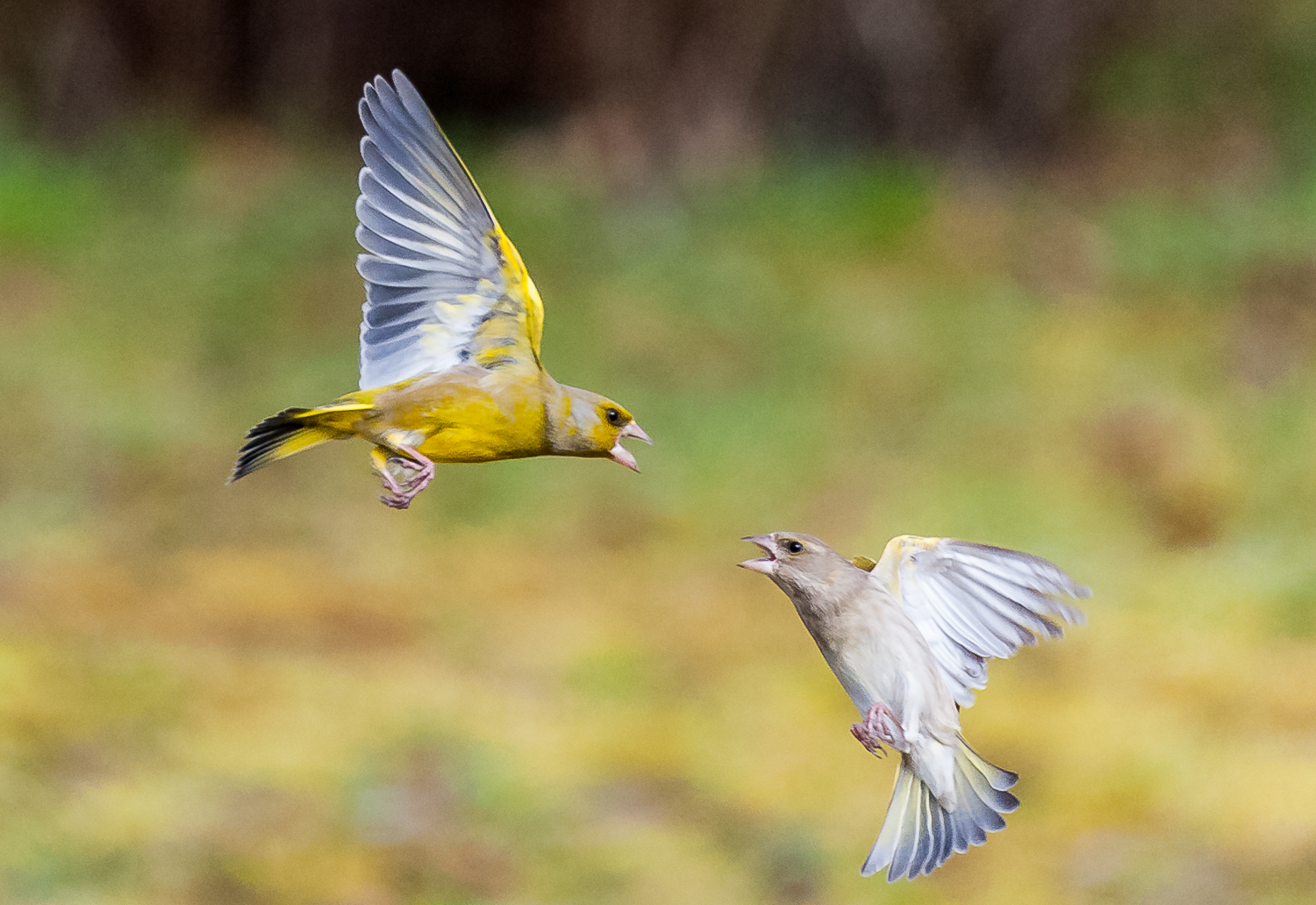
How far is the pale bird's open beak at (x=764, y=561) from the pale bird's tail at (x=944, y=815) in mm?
347

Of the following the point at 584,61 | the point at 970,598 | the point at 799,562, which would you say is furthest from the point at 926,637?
the point at 584,61

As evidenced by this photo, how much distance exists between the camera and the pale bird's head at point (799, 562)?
2.13 m

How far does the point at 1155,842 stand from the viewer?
11531mm

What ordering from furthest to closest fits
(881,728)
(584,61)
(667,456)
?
(584,61)
(667,456)
(881,728)

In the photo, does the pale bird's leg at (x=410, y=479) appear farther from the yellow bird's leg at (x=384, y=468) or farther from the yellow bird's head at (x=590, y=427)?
the yellow bird's head at (x=590, y=427)

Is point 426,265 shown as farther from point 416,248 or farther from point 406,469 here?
point 406,469

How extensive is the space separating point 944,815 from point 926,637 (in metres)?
0.26

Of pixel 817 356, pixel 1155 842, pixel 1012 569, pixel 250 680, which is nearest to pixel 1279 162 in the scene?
pixel 817 356

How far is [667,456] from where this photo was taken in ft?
46.2

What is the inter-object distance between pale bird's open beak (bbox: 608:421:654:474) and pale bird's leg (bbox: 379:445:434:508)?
0.20 m

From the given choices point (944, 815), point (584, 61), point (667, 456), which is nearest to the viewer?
point (944, 815)

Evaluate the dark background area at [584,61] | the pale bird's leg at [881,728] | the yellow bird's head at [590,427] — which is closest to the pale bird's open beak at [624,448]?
the yellow bird's head at [590,427]

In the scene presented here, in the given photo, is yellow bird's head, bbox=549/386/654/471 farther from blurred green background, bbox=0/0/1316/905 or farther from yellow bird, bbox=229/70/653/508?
blurred green background, bbox=0/0/1316/905

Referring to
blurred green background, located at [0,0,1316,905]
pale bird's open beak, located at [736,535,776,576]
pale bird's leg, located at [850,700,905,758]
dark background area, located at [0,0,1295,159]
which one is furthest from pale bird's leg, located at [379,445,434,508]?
dark background area, located at [0,0,1295,159]
